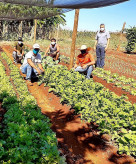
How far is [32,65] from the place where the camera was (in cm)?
568

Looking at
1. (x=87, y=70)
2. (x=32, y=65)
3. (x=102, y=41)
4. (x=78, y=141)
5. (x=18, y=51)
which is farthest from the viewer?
(x=18, y=51)

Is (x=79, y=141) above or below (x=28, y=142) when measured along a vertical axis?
below

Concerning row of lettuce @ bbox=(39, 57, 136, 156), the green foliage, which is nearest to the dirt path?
row of lettuce @ bbox=(39, 57, 136, 156)

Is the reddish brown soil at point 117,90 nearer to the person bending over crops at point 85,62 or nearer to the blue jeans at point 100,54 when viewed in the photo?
the person bending over crops at point 85,62

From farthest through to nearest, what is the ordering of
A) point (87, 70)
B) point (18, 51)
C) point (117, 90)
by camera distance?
point (18, 51), point (87, 70), point (117, 90)

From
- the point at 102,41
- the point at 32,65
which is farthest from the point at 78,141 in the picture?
the point at 102,41

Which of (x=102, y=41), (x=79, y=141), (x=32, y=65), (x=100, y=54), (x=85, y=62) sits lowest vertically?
(x=79, y=141)

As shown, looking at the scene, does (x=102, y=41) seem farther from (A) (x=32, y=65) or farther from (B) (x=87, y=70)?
(A) (x=32, y=65)

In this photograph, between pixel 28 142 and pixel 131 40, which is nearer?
pixel 28 142

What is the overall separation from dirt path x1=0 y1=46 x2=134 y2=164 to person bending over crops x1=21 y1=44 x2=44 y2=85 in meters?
1.80

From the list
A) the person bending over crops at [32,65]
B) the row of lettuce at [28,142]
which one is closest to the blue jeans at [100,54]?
the person bending over crops at [32,65]

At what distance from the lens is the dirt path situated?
2788 millimetres

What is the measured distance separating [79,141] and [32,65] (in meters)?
3.26

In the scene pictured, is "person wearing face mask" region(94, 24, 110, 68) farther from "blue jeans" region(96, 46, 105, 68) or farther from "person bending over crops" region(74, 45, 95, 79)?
"person bending over crops" region(74, 45, 95, 79)
